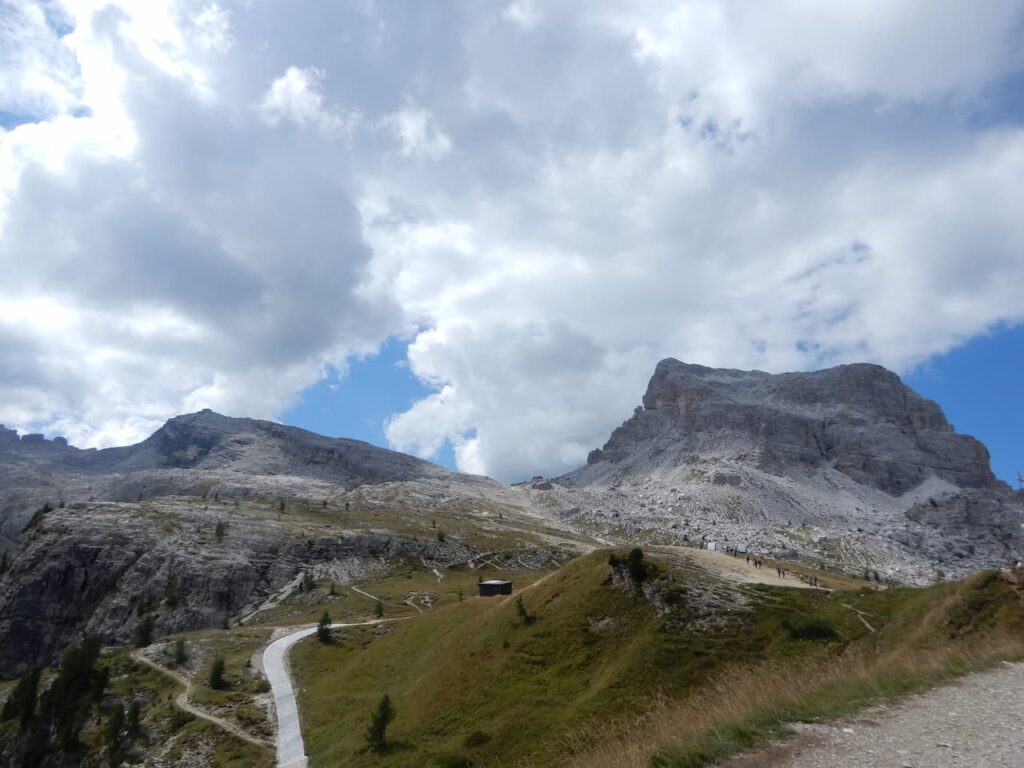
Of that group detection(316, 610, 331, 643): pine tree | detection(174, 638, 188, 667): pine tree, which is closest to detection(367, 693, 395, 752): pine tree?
detection(316, 610, 331, 643): pine tree

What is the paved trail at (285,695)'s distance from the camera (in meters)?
48.9

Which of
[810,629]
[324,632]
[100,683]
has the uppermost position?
[324,632]

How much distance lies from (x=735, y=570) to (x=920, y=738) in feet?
147

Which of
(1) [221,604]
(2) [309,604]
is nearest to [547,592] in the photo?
(2) [309,604]

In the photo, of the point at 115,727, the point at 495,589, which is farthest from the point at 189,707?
the point at 495,589

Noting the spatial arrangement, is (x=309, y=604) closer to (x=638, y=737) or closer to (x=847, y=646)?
(x=847, y=646)

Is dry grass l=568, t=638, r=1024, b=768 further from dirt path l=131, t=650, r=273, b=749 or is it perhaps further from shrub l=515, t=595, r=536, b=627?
dirt path l=131, t=650, r=273, b=749

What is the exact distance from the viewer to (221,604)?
128 m

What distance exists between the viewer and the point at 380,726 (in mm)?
43156

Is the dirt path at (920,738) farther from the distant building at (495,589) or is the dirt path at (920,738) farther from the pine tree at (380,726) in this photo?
the distant building at (495,589)

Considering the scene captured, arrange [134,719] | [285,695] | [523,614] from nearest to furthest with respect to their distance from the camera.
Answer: [523,614] → [134,719] → [285,695]

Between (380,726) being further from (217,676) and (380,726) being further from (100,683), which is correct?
(100,683)

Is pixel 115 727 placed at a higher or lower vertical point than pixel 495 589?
lower

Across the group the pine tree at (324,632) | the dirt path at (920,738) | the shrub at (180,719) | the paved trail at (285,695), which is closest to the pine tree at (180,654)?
the paved trail at (285,695)
